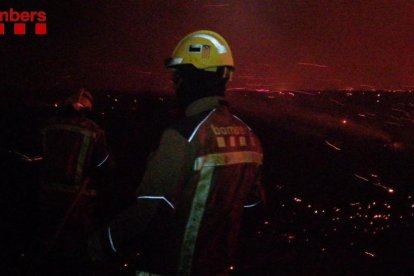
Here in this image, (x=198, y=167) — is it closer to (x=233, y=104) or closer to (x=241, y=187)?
(x=241, y=187)

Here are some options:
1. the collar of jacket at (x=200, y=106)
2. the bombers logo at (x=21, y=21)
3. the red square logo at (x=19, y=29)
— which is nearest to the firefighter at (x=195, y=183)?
the collar of jacket at (x=200, y=106)

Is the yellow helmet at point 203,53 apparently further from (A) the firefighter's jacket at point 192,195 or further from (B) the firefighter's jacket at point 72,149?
(B) the firefighter's jacket at point 72,149

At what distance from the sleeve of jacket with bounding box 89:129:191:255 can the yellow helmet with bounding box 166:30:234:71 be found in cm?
30

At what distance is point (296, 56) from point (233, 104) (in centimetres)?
72

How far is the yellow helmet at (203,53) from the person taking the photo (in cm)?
171

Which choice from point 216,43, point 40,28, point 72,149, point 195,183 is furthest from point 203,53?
point 40,28

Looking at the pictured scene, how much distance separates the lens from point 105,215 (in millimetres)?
4789

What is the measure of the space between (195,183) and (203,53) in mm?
455

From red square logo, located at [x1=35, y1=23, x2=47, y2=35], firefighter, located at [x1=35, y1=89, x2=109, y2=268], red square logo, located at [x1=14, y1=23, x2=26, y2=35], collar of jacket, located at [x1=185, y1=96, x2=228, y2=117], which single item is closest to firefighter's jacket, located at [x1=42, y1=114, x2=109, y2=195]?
firefighter, located at [x1=35, y1=89, x2=109, y2=268]

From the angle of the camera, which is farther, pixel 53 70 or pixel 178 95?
pixel 53 70

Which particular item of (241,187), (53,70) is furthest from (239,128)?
(53,70)

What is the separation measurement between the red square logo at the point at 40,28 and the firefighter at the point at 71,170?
3.01ft

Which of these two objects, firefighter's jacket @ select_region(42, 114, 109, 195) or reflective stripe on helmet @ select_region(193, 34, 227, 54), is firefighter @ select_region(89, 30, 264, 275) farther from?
firefighter's jacket @ select_region(42, 114, 109, 195)

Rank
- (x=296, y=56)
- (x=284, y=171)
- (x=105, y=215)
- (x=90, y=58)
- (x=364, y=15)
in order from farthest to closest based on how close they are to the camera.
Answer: (x=105, y=215)
(x=284, y=171)
(x=90, y=58)
(x=296, y=56)
(x=364, y=15)
